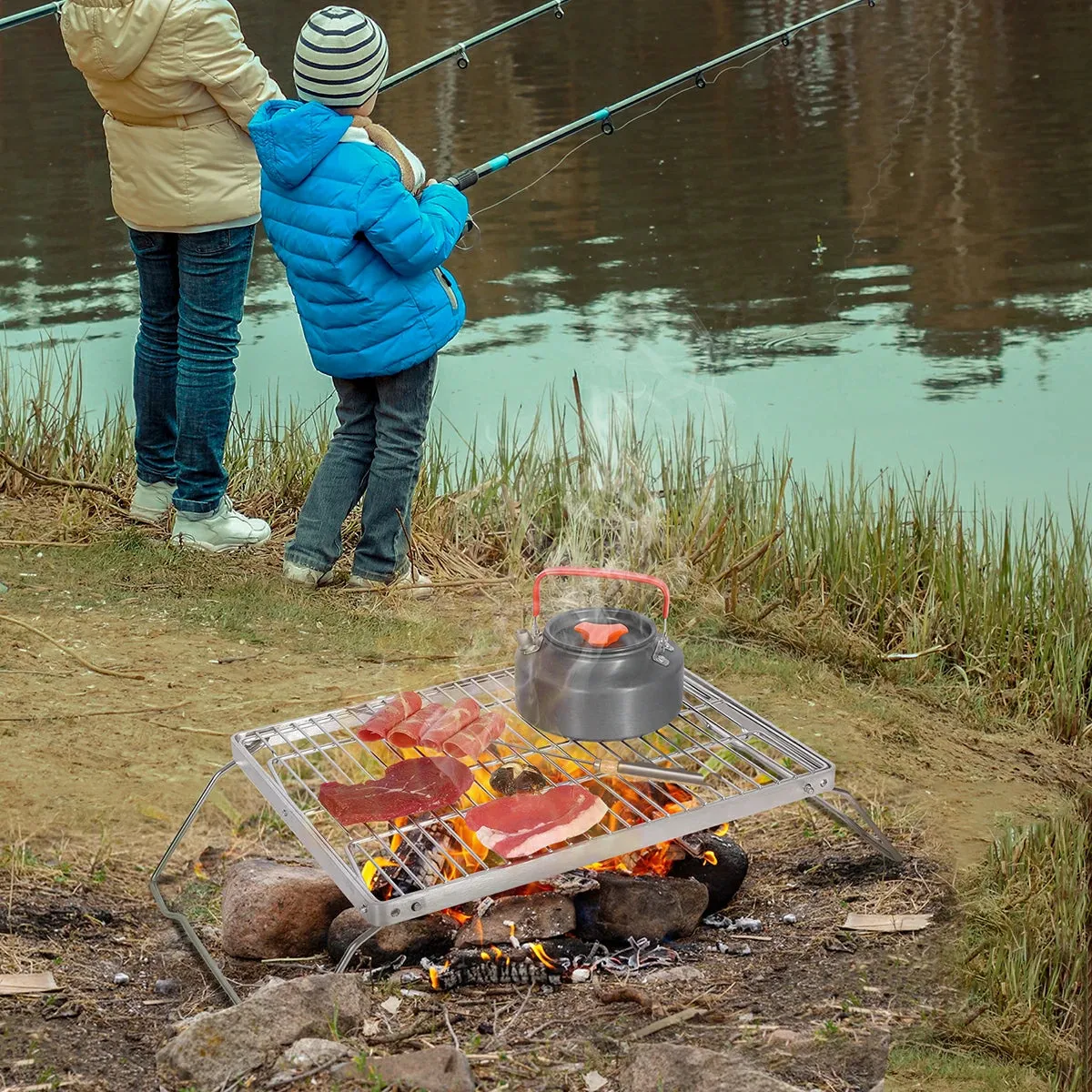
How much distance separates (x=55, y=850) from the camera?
297 centimetres

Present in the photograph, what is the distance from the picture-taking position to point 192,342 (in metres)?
4.32

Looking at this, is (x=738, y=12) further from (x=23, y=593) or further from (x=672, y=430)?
(x=23, y=593)

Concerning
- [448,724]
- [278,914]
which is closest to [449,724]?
[448,724]

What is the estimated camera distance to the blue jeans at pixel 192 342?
13.9ft

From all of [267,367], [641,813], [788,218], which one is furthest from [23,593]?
[788,218]

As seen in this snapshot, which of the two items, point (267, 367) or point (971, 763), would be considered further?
point (267, 367)

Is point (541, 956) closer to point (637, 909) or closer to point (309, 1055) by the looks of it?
point (637, 909)

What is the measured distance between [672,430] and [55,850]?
2357 mm

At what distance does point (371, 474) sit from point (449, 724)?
5.00 feet

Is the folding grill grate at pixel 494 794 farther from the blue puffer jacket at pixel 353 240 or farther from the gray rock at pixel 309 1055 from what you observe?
the blue puffer jacket at pixel 353 240

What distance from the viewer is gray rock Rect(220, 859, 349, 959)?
268 centimetres

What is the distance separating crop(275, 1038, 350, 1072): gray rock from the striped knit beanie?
7.29 feet

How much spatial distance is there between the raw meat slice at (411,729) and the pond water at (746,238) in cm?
217

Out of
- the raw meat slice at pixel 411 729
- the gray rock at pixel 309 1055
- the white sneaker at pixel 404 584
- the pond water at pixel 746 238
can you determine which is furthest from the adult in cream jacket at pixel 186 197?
the gray rock at pixel 309 1055
